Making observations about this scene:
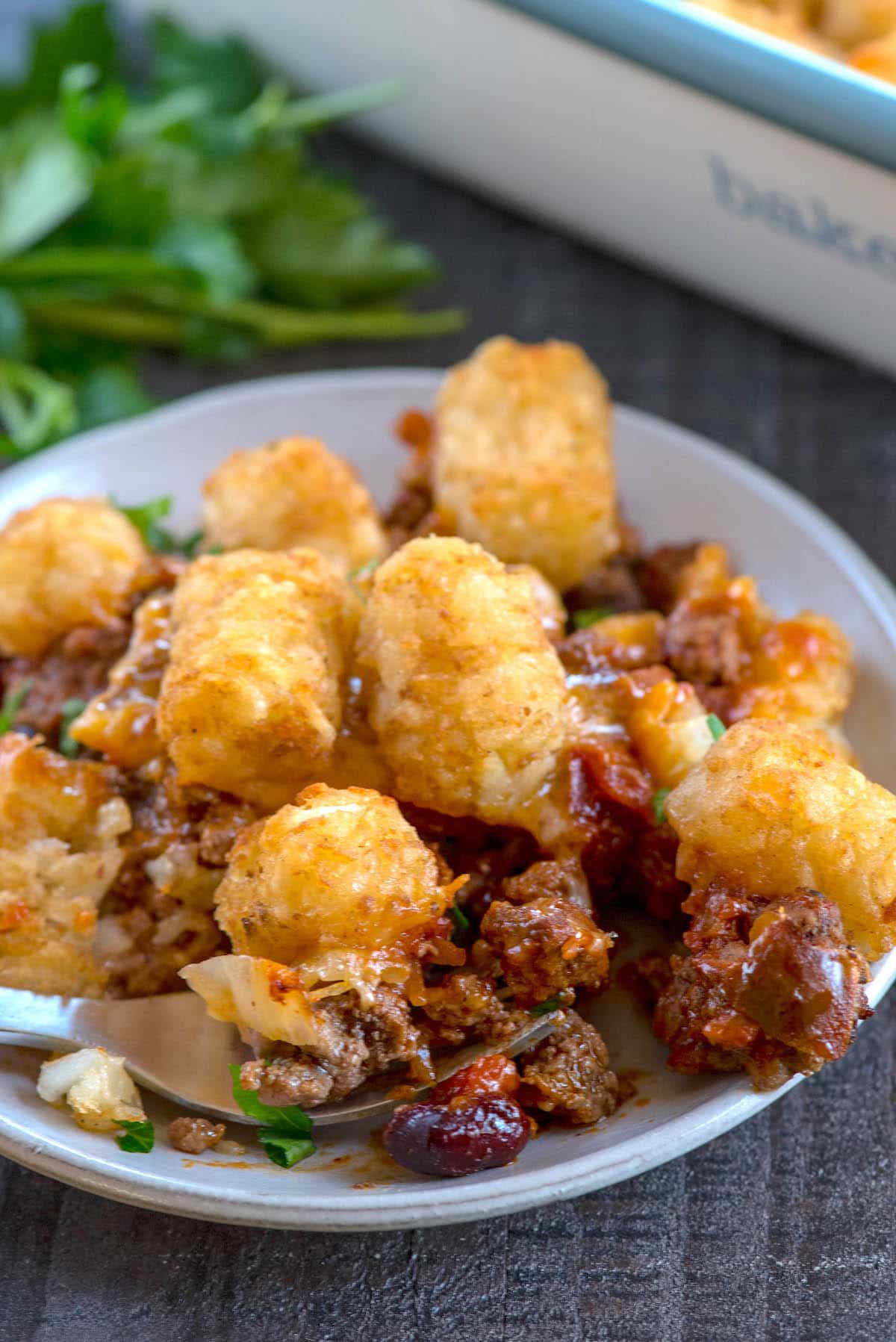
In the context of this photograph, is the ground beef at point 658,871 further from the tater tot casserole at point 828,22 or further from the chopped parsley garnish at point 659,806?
the tater tot casserole at point 828,22

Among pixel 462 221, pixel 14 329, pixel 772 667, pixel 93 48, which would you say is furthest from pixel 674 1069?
pixel 93 48

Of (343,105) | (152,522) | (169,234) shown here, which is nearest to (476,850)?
(152,522)

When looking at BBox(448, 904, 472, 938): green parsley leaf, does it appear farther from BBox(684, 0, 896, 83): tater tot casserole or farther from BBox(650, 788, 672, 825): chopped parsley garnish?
BBox(684, 0, 896, 83): tater tot casserole

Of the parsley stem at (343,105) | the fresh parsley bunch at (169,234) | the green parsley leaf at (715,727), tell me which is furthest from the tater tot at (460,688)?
the parsley stem at (343,105)

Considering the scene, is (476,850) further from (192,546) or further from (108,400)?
(108,400)

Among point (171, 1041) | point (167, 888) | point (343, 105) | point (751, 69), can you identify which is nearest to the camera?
point (171, 1041)

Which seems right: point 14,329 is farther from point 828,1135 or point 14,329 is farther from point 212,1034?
point 828,1135

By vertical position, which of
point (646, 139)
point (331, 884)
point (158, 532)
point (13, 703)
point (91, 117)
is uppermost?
point (646, 139)
